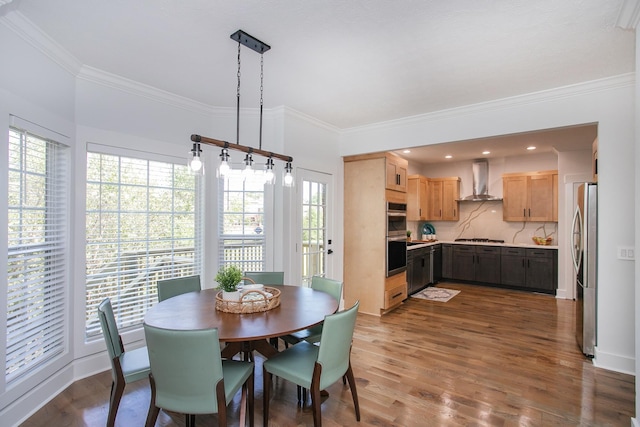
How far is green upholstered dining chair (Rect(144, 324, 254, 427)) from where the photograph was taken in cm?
165

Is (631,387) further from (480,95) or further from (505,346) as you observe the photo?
(480,95)

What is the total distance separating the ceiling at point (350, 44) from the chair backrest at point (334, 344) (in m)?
1.86

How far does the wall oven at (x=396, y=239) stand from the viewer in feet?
15.1

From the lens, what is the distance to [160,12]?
79.0 inches

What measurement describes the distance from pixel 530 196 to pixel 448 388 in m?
4.89

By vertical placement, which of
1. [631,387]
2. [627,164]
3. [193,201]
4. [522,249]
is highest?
[627,164]

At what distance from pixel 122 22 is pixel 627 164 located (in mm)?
4167

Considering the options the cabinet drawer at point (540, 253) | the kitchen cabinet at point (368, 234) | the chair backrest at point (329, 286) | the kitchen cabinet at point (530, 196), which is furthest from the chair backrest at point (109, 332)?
the kitchen cabinet at point (530, 196)

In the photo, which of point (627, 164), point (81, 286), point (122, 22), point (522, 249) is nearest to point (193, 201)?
point (81, 286)

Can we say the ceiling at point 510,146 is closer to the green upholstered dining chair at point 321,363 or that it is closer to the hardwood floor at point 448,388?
the hardwood floor at point 448,388

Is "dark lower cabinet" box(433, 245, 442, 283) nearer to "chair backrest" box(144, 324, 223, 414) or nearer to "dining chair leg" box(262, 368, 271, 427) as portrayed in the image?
"dining chair leg" box(262, 368, 271, 427)

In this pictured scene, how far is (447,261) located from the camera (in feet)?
22.2

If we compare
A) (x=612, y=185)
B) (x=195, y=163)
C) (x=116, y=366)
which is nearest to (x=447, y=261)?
(x=612, y=185)

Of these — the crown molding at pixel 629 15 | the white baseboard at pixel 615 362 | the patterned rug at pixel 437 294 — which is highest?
the crown molding at pixel 629 15
